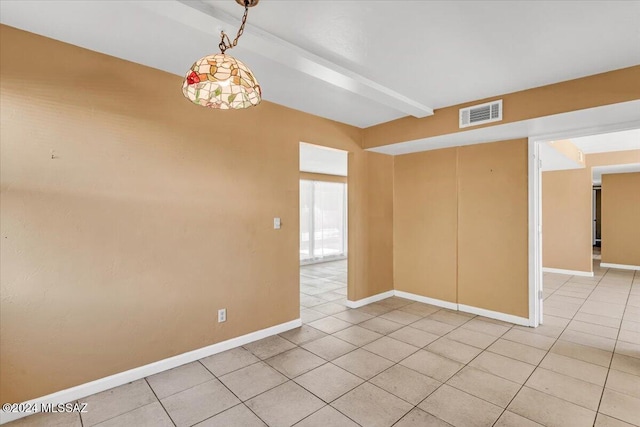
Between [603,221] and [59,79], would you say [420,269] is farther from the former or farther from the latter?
[603,221]

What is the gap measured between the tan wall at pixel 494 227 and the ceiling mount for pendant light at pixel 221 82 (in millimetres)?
3551

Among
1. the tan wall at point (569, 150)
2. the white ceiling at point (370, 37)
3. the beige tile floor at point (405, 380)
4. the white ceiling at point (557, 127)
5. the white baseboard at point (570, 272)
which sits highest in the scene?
the white ceiling at point (370, 37)

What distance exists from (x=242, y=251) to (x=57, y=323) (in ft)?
5.00

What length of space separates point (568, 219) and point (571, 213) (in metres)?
0.14

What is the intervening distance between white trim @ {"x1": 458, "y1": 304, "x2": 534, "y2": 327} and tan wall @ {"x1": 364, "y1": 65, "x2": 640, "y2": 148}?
94.5 inches

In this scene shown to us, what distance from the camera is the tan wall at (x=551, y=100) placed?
252 centimetres

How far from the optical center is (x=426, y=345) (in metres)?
3.16

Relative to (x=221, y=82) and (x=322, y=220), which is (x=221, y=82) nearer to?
(x=221, y=82)

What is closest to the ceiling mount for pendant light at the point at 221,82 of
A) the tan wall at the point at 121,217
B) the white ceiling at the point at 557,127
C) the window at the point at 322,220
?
the tan wall at the point at 121,217

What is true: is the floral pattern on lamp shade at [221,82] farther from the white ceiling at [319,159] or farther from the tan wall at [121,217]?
the white ceiling at [319,159]

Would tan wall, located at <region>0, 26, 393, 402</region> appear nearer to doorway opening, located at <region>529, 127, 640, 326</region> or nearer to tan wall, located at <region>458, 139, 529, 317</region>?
tan wall, located at <region>458, 139, 529, 317</region>

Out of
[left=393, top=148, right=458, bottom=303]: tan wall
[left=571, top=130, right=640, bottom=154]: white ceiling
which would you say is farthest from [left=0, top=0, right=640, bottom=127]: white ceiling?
[left=571, top=130, right=640, bottom=154]: white ceiling

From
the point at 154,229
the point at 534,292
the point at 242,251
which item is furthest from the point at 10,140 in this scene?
the point at 534,292

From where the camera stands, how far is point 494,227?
3.97 m
